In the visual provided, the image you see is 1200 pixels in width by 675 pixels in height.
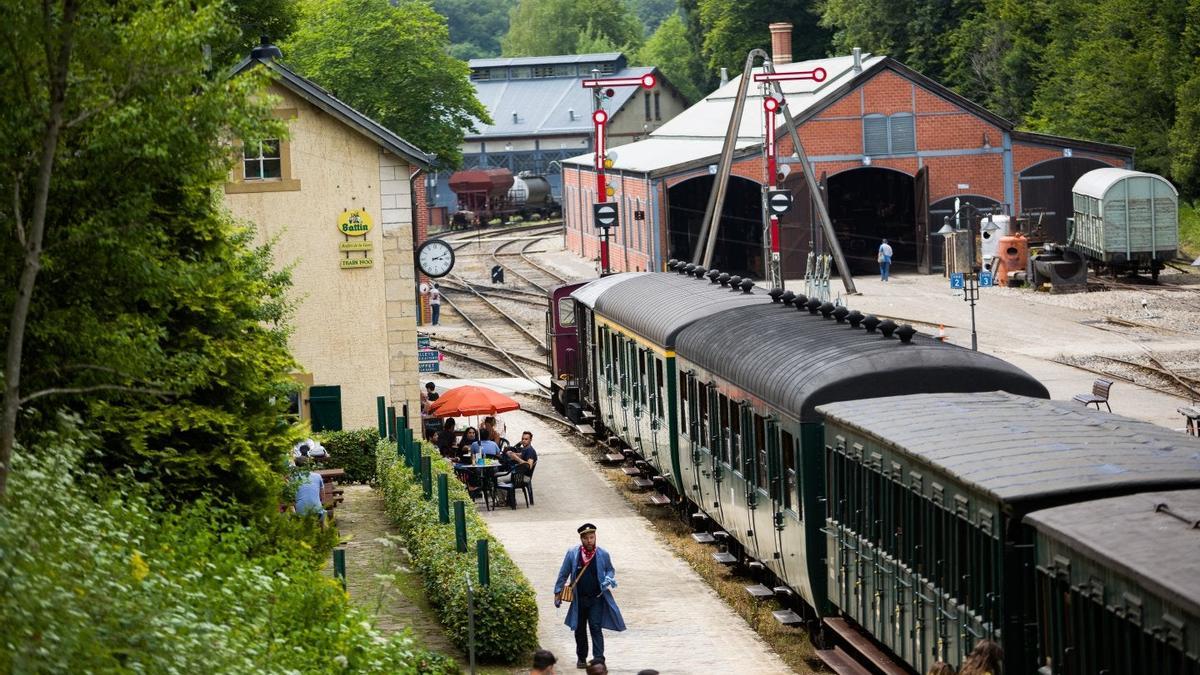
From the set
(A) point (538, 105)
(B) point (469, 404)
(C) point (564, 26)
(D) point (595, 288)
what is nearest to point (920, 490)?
(B) point (469, 404)

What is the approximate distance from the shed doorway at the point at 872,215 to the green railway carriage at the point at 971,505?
1646 inches

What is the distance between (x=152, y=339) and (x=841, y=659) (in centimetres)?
601

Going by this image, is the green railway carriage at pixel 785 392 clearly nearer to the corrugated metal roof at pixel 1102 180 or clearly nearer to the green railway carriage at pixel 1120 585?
the green railway carriage at pixel 1120 585

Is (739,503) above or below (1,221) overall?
below

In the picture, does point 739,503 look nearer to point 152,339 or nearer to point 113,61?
point 152,339

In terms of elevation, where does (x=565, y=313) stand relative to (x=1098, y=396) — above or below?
above

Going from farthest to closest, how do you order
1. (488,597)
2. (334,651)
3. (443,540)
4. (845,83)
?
(845,83)
(443,540)
(488,597)
(334,651)

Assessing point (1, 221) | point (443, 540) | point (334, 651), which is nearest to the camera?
point (334, 651)

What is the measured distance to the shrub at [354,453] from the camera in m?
27.1

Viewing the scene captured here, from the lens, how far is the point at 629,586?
1883 centimetres

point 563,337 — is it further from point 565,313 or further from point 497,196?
point 497,196

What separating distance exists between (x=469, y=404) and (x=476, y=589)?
35.7 feet

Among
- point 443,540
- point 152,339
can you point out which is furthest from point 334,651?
point 443,540

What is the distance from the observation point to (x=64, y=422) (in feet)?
37.7
